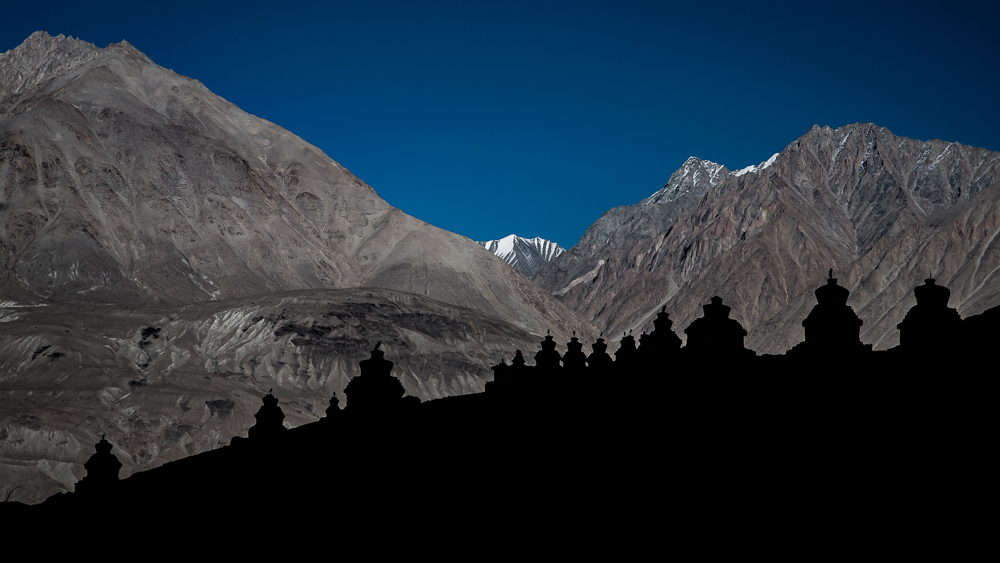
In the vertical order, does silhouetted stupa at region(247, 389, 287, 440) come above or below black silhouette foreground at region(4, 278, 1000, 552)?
above

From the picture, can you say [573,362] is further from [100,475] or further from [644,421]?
[100,475]

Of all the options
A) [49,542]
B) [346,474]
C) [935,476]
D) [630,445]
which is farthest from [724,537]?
[49,542]

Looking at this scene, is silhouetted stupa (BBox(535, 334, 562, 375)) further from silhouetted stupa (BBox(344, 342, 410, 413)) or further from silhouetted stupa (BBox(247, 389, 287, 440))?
silhouetted stupa (BBox(247, 389, 287, 440))

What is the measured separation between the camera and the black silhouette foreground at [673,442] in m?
10.8

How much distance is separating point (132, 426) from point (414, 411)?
567 feet

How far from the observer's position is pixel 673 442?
14039mm

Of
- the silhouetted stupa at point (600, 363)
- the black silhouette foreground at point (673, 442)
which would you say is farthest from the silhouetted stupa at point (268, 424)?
the silhouetted stupa at point (600, 363)

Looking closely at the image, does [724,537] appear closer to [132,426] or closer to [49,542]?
[49,542]

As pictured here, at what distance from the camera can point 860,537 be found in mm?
10141

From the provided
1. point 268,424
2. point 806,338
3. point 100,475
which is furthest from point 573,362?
point 100,475

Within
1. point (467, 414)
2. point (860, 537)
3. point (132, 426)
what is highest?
point (132, 426)

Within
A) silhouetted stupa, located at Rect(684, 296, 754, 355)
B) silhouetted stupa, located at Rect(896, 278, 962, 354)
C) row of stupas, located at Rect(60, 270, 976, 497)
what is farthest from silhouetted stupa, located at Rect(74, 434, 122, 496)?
silhouetted stupa, located at Rect(896, 278, 962, 354)

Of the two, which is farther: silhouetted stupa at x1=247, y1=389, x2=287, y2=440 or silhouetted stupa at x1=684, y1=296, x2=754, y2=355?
silhouetted stupa at x1=247, y1=389, x2=287, y2=440

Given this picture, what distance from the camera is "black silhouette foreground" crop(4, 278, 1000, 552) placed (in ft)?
35.6
